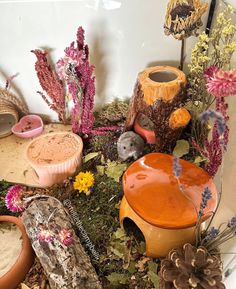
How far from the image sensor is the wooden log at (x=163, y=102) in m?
1.53

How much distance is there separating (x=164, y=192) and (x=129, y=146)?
1.58 ft

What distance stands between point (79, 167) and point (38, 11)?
0.81m

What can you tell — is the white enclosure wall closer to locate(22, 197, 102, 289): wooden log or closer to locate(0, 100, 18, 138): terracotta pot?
locate(0, 100, 18, 138): terracotta pot

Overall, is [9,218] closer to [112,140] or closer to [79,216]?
[79,216]

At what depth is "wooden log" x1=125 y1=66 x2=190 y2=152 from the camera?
1525 mm

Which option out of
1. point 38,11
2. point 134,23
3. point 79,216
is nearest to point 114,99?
point 134,23

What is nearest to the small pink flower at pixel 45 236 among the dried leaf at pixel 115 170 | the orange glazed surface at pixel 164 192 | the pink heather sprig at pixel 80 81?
the orange glazed surface at pixel 164 192

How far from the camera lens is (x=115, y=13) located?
64.6 inches

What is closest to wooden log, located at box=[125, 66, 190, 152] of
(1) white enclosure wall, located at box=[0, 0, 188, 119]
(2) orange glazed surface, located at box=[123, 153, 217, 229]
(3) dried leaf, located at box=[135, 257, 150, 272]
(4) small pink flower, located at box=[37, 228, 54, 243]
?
(1) white enclosure wall, located at box=[0, 0, 188, 119]

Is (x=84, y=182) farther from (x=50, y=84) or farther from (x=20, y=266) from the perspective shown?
(x=50, y=84)

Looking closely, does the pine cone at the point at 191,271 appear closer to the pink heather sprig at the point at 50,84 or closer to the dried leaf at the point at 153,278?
the dried leaf at the point at 153,278

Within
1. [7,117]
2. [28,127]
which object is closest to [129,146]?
[28,127]

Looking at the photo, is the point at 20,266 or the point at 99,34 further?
the point at 99,34

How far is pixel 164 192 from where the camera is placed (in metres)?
1.22
